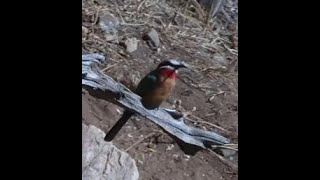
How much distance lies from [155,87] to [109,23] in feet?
0.59

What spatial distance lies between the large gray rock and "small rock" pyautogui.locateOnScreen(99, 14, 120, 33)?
22 centimetres

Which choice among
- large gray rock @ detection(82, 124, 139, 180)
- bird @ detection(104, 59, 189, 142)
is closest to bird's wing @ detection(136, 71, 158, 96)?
bird @ detection(104, 59, 189, 142)

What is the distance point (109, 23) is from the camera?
2.01 meters

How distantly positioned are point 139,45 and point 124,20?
67 millimetres

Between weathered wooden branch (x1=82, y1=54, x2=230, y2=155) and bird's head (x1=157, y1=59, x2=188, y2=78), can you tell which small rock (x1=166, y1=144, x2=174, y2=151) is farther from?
bird's head (x1=157, y1=59, x2=188, y2=78)

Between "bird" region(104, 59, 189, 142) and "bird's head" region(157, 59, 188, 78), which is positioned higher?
"bird's head" region(157, 59, 188, 78)

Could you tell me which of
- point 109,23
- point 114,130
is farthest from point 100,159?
point 109,23

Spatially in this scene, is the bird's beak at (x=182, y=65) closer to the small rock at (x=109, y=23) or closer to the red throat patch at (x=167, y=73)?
the red throat patch at (x=167, y=73)

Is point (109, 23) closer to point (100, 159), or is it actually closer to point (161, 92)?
point (161, 92)

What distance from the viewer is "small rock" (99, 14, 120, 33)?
200 centimetres

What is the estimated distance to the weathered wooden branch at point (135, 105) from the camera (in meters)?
1.98
